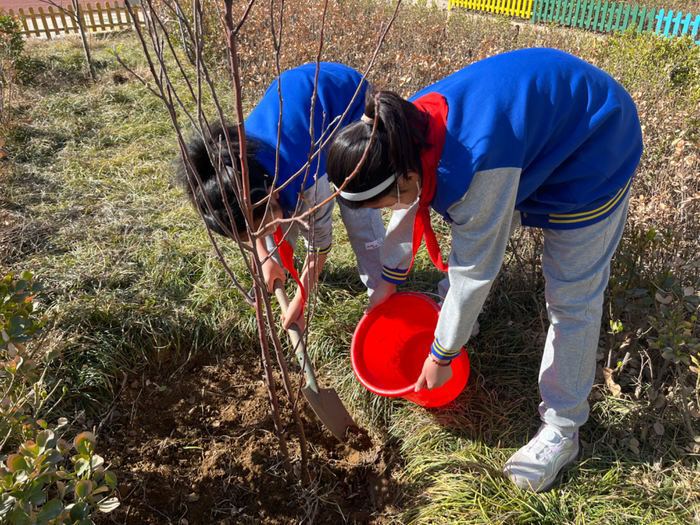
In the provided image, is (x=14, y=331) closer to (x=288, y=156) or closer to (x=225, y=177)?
(x=225, y=177)

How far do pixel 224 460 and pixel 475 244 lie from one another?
141 cm

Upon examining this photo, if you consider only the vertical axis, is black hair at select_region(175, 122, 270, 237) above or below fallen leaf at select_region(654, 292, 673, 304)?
above

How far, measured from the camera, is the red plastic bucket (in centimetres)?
218

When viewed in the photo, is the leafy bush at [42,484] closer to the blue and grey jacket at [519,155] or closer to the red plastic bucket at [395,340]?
the blue and grey jacket at [519,155]

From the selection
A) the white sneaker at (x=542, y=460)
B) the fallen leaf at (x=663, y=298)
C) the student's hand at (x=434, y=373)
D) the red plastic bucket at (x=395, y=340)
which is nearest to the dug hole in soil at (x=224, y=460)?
the red plastic bucket at (x=395, y=340)

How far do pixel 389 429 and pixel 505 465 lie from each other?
1.66 ft

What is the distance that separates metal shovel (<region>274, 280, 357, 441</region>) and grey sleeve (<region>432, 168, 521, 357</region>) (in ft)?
2.22

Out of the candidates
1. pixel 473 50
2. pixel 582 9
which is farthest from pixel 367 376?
pixel 582 9

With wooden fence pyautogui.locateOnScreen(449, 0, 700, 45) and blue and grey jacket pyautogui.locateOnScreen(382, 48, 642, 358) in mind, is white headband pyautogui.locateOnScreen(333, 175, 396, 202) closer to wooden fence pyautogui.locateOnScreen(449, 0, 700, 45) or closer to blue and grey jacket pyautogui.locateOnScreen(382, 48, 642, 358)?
blue and grey jacket pyautogui.locateOnScreen(382, 48, 642, 358)

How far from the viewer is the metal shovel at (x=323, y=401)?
1981mm

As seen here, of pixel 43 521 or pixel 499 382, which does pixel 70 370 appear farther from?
pixel 499 382

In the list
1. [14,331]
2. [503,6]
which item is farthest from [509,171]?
[503,6]

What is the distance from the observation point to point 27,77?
18.7ft

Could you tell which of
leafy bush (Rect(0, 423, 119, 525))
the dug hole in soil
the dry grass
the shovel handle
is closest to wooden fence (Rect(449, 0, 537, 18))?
the dry grass
